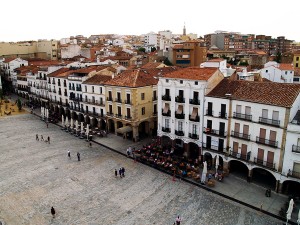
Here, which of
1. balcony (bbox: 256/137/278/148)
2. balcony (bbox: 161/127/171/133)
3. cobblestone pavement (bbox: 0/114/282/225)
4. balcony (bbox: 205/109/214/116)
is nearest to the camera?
cobblestone pavement (bbox: 0/114/282/225)

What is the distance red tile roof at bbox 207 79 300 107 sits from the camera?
29.7 meters

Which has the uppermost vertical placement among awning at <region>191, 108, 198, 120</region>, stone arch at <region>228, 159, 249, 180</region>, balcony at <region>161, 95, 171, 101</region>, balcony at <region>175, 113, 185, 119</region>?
balcony at <region>161, 95, 171, 101</region>

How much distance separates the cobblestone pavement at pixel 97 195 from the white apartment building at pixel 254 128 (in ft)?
19.9

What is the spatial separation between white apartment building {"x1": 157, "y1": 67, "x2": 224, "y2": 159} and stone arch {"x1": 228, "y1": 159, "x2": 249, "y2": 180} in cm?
476

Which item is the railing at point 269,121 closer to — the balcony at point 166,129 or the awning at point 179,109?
the awning at point 179,109

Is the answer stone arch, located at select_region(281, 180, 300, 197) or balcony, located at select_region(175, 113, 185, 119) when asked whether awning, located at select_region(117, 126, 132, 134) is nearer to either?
balcony, located at select_region(175, 113, 185, 119)

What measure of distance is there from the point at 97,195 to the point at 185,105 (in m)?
16.9

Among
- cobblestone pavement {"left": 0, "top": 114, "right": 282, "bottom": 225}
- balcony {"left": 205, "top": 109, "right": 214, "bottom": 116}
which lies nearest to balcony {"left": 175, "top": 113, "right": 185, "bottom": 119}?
balcony {"left": 205, "top": 109, "right": 214, "bottom": 116}

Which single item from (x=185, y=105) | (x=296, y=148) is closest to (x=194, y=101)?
(x=185, y=105)

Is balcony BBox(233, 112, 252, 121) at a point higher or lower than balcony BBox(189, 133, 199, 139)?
higher

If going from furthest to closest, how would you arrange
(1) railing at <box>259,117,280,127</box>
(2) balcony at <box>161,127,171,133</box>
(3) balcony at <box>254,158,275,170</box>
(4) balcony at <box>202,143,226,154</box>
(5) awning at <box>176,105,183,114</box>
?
(2) balcony at <box>161,127,171,133</box>, (5) awning at <box>176,105,183,114</box>, (4) balcony at <box>202,143,226,154</box>, (3) balcony at <box>254,158,275,170</box>, (1) railing at <box>259,117,280,127</box>

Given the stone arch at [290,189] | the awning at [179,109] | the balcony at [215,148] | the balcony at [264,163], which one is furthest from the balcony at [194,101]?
Answer: the stone arch at [290,189]

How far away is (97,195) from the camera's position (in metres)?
A: 30.3

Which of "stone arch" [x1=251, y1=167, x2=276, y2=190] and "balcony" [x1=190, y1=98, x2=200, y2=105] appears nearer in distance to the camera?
"stone arch" [x1=251, y1=167, x2=276, y2=190]
